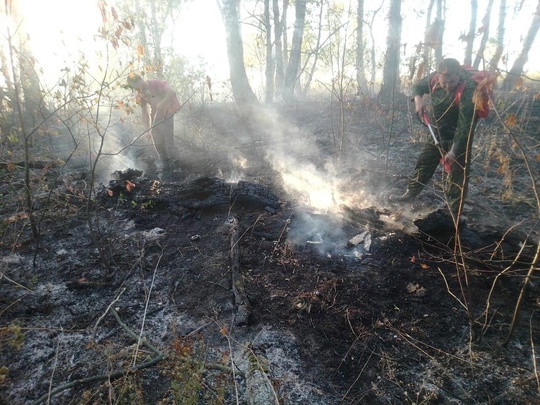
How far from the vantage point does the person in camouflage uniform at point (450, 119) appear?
3143 mm

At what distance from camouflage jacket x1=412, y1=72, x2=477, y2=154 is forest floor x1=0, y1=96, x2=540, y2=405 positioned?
93 centimetres

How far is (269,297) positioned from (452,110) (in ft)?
10.0

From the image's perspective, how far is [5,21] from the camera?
2506mm

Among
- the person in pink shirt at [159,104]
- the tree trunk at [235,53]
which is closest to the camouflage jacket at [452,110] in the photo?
the person in pink shirt at [159,104]

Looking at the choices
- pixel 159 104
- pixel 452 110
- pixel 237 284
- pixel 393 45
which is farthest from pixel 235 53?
pixel 237 284

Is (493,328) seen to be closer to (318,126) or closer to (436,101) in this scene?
(436,101)

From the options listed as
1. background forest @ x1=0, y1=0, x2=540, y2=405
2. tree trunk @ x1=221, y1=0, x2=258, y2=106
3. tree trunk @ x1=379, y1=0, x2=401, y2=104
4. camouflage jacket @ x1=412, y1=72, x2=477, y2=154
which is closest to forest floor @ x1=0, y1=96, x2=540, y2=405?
background forest @ x1=0, y1=0, x2=540, y2=405

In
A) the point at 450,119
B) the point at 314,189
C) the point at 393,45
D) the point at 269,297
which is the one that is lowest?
the point at 269,297

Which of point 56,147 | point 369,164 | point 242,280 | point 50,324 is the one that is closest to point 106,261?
point 50,324

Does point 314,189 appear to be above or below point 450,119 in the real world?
below

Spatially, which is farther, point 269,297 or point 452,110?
point 452,110

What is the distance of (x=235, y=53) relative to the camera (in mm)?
8102

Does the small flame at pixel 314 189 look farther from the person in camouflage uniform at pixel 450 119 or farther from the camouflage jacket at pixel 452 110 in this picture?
the camouflage jacket at pixel 452 110

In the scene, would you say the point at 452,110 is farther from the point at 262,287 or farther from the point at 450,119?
the point at 262,287
